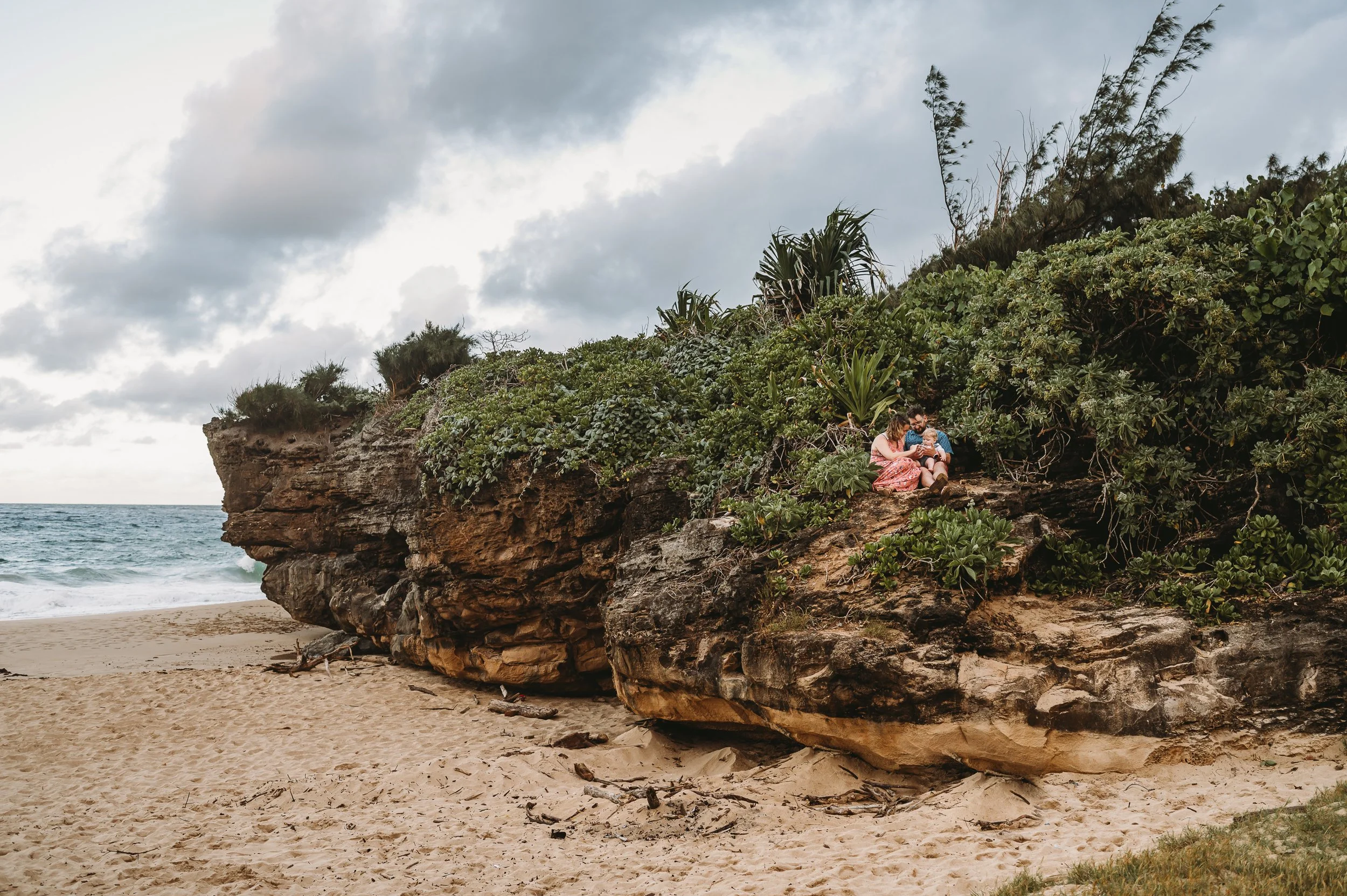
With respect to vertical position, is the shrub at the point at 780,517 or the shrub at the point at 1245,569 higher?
the shrub at the point at 780,517

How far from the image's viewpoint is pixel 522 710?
11211mm

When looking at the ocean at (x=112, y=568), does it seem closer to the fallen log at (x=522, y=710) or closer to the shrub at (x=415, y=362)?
the shrub at (x=415, y=362)

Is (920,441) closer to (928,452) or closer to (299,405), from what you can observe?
(928,452)

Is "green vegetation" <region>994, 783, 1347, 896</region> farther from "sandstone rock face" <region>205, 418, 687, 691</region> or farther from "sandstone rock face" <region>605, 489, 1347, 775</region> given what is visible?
"sandstone rock face" <region>205, 418, 687, 691</region>

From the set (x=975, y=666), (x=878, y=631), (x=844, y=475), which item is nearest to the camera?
(x=975, y=666)

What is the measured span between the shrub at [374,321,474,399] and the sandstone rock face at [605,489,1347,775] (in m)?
12.6

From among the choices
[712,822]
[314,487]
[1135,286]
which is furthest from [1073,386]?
[314,487]

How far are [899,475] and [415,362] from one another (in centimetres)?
1406

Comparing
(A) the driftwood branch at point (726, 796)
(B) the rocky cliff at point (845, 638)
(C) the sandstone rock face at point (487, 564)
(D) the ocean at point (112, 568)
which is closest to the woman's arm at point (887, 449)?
(B) the rocky cliff at point (845, 638)

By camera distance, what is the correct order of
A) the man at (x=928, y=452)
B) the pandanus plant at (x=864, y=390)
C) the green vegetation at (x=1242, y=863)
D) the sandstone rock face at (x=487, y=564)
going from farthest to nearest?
the sandstone rock face at (x=487, y=564) < the pandanus plant at (x=864, y=390) < the man at (x=928, y=452) < the green vegetation at (x=1242, y=863)

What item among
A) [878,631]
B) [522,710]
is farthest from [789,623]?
[522,710]

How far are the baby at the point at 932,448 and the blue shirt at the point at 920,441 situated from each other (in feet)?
0.11

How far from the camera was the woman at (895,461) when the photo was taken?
27.6 feet

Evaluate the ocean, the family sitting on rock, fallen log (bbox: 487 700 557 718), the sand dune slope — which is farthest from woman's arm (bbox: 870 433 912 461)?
the ocean
